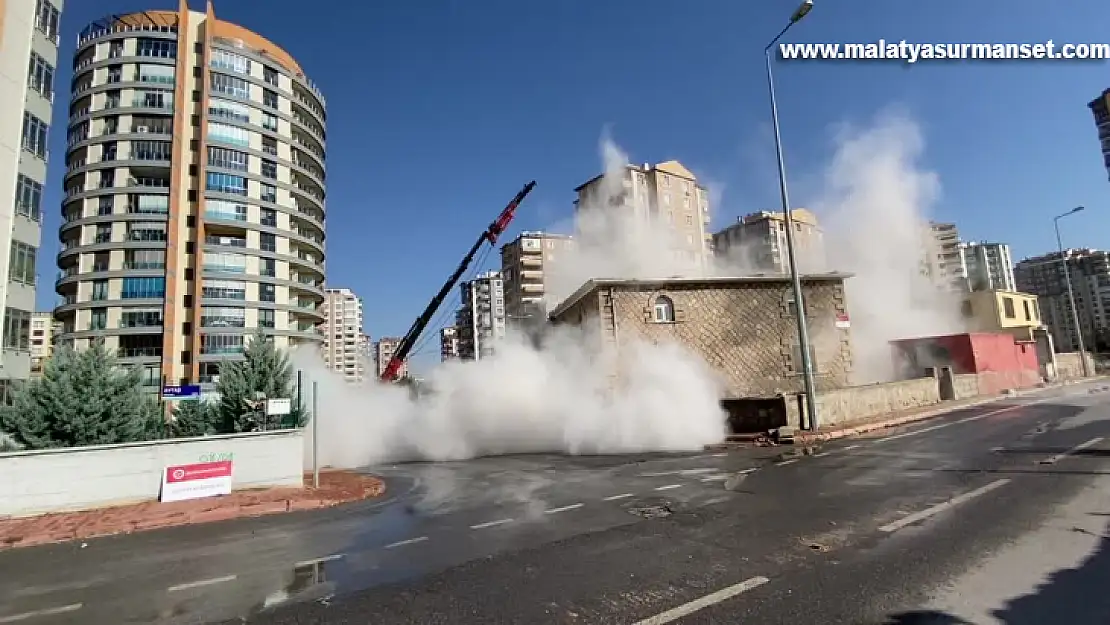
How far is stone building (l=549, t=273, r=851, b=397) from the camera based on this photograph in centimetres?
2456

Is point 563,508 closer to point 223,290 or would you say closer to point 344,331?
point 223,290

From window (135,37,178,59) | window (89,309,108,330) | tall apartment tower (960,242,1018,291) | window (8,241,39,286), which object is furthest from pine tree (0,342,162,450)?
tall apartment tower (960,242,1018,291)

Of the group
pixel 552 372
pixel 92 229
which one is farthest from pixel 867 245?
pixel 92 229

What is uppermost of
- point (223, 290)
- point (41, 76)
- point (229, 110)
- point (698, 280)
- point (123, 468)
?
point (229, 110)

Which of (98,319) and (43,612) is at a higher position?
(98,319)

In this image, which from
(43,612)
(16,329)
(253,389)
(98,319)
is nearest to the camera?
(43,612)

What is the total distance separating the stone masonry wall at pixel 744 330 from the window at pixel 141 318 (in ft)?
137

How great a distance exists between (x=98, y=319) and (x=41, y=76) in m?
33.1

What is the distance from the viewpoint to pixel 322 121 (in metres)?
62.7

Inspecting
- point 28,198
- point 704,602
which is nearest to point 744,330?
point 704,602

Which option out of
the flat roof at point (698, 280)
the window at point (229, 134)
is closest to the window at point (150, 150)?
the window at point (229, 134)

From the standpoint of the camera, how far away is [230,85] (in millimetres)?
52438

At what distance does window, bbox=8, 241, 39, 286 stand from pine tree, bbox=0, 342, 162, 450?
6554 mm

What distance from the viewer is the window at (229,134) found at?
5062cm
